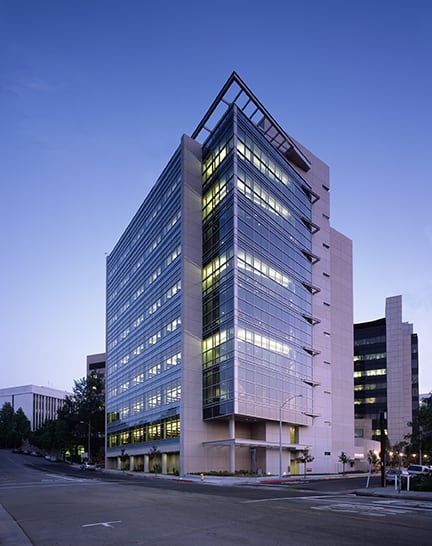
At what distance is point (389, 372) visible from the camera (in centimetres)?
14175

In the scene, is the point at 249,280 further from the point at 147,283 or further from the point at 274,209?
the point at 147,283

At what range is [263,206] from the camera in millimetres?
73812

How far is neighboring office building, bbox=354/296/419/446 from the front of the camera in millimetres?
139000

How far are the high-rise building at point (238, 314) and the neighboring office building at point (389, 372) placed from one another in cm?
5169

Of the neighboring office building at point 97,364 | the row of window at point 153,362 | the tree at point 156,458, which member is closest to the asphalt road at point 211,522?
the row of window at point 153,362

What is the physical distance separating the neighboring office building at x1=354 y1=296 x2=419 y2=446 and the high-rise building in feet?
170

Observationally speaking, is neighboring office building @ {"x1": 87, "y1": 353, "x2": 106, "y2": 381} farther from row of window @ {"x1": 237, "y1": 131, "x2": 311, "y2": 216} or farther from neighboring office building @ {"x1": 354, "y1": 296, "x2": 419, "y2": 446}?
row of window @ {"x1": 237, "y1": 131, "x2": 311, "y2": 216}

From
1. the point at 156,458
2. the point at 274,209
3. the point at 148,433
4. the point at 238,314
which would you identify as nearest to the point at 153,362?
the point at 148,433

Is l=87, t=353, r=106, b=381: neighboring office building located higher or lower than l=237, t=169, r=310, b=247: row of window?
lower

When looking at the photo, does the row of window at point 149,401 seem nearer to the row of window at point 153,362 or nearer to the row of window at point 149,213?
the row of window at point 153,362

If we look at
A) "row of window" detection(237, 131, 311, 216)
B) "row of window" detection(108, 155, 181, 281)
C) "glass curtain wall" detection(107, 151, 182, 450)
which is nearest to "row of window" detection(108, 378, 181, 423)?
"glass curtain wall" detection(107, 151, 182, 450)

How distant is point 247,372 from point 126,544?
5090 centimetres

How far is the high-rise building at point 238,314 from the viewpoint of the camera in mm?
66625

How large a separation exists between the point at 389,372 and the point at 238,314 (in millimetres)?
90871
